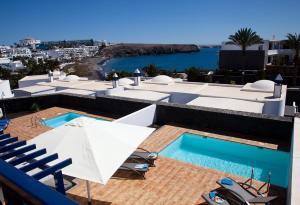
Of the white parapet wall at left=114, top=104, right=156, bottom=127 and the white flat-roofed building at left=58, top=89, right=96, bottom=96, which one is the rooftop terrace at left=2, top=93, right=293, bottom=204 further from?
the white flat-roofed building at left=58, top=89, right=96, bottom=96

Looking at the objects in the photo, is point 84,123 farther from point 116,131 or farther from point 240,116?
point 240,116

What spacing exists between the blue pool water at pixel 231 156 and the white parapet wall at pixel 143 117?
2.49 meters

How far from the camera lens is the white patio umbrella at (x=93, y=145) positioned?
618 centimetres

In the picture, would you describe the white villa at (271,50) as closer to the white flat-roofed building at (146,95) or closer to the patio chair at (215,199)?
the white flat-roofed building at (146,95)

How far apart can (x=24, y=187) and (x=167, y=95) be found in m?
18.2

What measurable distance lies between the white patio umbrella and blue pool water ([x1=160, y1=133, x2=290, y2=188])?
3.84 meters

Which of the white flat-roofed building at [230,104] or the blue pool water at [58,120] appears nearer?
the white flat-roofed building at [230,104]

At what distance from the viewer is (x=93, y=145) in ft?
22.6

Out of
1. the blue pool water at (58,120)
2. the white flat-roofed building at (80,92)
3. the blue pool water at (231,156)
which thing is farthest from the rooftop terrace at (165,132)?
the white flat-roofed building at (80,92)

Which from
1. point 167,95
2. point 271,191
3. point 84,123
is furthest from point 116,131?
point 167,95

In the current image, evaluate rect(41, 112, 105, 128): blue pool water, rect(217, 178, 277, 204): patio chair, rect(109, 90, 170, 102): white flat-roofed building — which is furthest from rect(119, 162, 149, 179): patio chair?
rect(109, 90, 170, 102): white flat-roofed building

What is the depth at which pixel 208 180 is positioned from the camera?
8.82 metres

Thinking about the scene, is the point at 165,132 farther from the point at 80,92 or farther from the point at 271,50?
the point at 271,50

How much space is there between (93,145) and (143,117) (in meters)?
7.24
